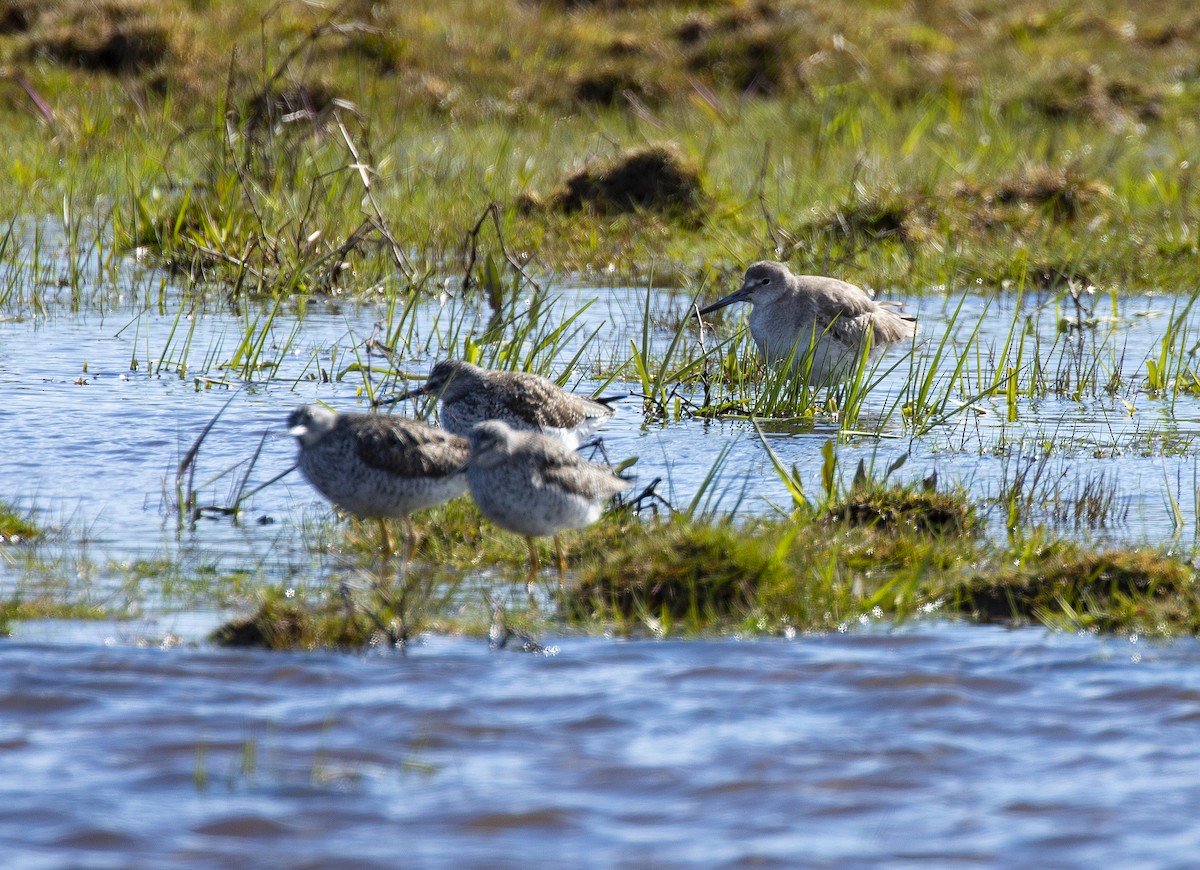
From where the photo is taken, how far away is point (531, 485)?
19.8 ft

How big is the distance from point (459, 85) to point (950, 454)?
1388cm

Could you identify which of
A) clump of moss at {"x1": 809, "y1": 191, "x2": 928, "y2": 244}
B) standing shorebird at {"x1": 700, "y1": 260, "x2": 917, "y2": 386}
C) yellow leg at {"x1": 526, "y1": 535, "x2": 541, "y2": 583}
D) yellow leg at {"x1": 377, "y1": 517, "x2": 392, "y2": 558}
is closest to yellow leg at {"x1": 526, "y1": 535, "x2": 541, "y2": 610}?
yellow leg at {"x1": 526, "y1": 535, "x2": 541, "y2": 583}

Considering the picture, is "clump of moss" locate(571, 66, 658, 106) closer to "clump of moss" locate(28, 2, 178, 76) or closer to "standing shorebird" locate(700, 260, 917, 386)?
"clump of moss" locate(28, 2, 178, 76)

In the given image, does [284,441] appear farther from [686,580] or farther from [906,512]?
[906,512]

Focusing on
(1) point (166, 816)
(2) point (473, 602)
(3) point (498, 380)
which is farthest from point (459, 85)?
(1) point (166, 816)

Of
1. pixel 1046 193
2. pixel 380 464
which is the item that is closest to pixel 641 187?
pixel 1046 193

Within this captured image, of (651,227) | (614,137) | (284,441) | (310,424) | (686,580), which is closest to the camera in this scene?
(686,580)

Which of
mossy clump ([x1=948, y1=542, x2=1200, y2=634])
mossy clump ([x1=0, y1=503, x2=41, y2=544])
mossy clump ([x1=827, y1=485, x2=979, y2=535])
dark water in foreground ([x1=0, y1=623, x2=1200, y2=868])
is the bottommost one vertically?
dark water in foreground ([x1=0, y1=623, x2=1200, y2=868])

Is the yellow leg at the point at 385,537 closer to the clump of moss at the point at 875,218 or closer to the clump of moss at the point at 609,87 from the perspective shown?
the clump of moss at the point at 875,218

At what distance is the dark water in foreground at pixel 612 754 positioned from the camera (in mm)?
4184

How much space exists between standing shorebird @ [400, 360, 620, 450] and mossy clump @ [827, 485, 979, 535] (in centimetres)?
143

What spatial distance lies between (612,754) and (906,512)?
8.07 feet

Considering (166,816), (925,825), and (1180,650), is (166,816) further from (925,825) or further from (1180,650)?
(1180,650)

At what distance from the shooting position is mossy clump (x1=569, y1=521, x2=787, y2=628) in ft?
19.1
